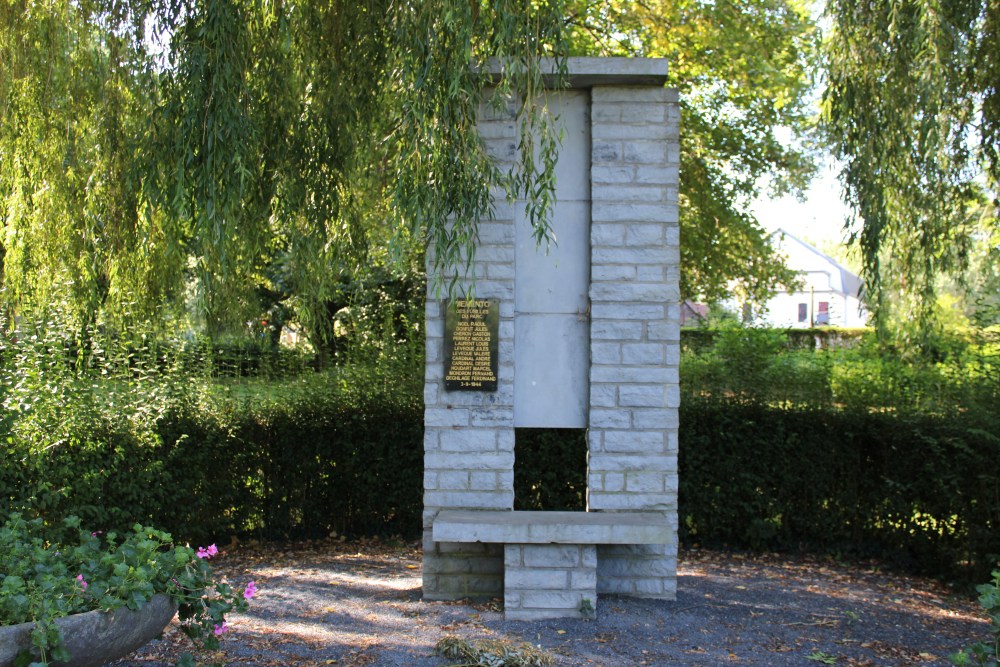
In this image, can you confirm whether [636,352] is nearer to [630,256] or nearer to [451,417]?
[630,256]

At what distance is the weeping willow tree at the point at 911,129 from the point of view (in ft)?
17.9

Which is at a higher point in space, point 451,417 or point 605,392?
point 605,392

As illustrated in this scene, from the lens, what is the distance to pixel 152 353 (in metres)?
6.87

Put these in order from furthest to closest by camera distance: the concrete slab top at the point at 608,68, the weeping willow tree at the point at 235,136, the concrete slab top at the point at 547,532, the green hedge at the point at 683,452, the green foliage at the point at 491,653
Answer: the green hedge at the point at 683,452 < the concrete slab top at the point at 608,68 < the concrete slab top at the point at 547,532 < the weeping willow tree at the point at 235,136 < the green foliage at the point at 491,653

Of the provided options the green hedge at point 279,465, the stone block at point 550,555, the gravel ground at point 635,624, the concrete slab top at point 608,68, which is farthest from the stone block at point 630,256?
the green hedge at point 279,465

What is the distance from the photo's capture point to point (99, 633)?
123 inches

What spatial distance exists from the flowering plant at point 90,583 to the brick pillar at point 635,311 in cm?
230

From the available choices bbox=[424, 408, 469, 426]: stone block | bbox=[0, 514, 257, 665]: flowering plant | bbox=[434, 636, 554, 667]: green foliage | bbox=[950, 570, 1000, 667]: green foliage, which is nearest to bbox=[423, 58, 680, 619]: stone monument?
bbox=[424, 408, 469, 426]: stone block

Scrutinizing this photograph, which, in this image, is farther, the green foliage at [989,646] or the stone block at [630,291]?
the stone block at [630,291]

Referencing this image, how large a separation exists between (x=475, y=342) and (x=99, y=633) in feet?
8.41

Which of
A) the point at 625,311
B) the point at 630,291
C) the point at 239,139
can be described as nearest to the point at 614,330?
the point at 625,311

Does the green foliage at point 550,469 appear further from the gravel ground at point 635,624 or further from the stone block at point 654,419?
the stone block at point 654,419

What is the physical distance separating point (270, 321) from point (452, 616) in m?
9.26

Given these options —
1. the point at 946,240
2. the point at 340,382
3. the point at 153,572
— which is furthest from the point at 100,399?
the point at 946,240
